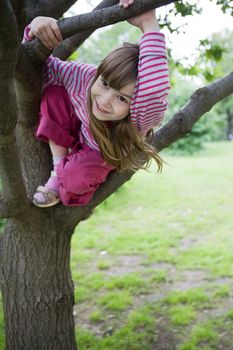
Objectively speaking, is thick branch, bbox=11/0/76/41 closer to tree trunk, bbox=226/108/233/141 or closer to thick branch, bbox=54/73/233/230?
thick branch, bbox=54/73/233/230

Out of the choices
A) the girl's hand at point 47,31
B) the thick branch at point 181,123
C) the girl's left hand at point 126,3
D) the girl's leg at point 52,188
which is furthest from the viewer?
the thick branch at point 181,123

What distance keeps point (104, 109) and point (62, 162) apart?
17.2 inches

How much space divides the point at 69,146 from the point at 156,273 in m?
2.89

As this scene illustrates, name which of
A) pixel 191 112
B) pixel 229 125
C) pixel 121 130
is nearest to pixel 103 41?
pixel 229 125

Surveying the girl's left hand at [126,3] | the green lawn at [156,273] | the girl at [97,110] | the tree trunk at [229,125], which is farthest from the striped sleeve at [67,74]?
the tree trunk at [229,125]

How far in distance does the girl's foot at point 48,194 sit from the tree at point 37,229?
0.20 feet

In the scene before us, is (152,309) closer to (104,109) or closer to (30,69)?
(104,109)

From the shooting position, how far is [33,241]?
268 centimetres

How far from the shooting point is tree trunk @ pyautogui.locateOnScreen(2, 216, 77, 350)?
269 cm

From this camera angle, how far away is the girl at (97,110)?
1.96 meters

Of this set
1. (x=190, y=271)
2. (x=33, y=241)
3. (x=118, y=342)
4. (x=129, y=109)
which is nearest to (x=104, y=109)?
(x=129, y=109)

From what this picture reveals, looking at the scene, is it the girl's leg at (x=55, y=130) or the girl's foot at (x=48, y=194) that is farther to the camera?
the girl's foot at (x=48, y=194)

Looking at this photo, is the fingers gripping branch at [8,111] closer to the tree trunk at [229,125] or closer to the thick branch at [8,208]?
the thick branch at [8,208]

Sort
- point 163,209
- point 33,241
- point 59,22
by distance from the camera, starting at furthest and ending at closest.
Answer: point 163,209
point 33,241
point 59,22
